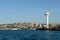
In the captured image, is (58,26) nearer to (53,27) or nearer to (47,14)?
(53,27)

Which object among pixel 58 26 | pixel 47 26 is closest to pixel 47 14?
pixel 47 26

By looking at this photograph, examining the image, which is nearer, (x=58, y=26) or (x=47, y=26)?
(x=47, y=26)

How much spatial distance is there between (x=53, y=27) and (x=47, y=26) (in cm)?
1760

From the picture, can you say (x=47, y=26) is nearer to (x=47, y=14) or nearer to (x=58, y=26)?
(x=47, y=14)

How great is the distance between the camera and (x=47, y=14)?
17812 cm

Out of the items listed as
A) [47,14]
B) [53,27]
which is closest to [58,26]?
[53,27]

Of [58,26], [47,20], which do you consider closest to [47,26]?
[47,20]

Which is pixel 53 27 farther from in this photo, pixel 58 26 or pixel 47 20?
pixel 47 20

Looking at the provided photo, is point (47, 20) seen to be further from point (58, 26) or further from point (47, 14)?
point (58, 26)

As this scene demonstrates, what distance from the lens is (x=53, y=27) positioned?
627ft

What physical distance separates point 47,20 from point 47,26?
685 centimetres

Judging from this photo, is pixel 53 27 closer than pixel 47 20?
No

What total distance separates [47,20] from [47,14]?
32.3ft

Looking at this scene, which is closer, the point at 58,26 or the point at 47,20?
the point at 47,20
